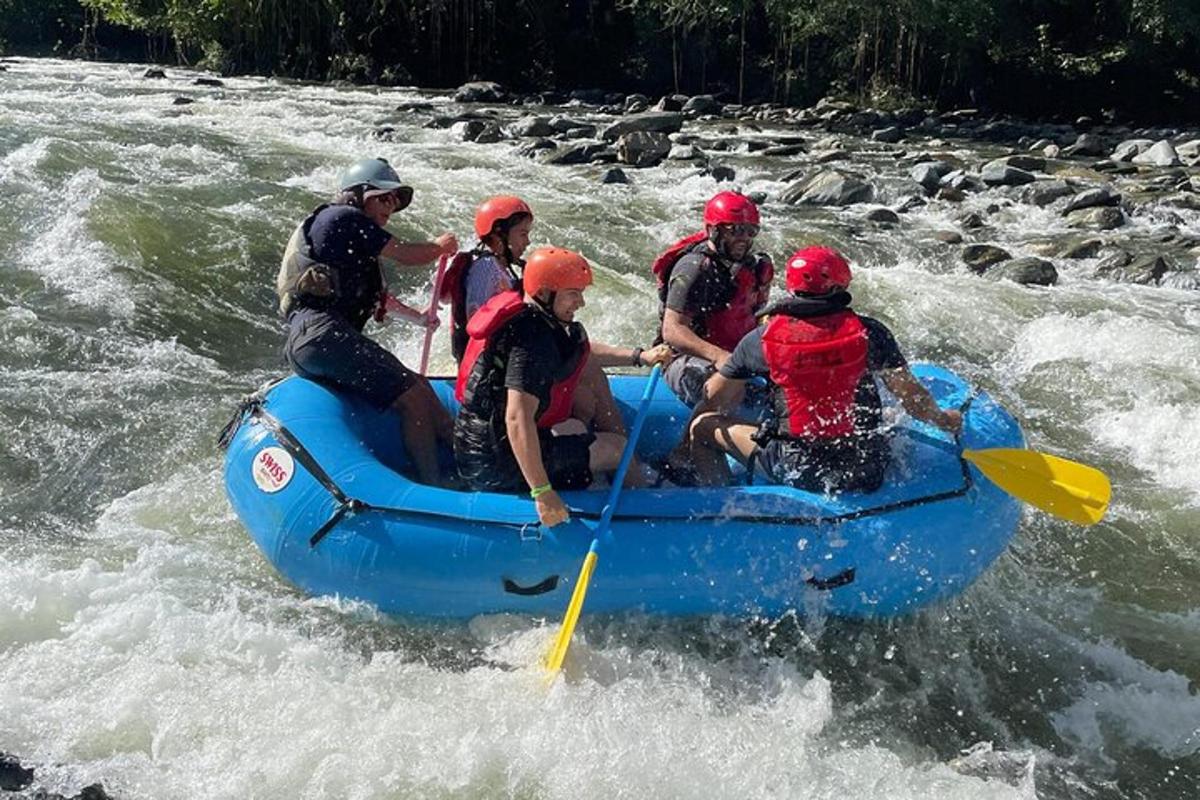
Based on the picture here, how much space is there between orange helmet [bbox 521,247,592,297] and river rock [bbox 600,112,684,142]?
470 inches

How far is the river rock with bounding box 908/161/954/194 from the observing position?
13.3m

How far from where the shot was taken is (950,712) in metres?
4.31

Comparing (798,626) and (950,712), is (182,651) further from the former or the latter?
(950,712)

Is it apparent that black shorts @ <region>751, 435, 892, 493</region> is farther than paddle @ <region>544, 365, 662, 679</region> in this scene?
Yes

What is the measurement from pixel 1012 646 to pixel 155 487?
152 inches

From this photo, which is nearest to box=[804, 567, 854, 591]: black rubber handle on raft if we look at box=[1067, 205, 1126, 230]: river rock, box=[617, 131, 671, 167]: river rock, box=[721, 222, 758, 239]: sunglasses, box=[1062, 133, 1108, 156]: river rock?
box=[721, 222, 758, 239]: sunglasses

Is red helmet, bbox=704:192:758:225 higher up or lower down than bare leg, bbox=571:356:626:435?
higher up

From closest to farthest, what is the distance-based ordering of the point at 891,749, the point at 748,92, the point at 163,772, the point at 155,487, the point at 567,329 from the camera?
the point at 163,772 → the point at 891,749 → the point at 567,329 → the point at 155,487 → the point at 748,92

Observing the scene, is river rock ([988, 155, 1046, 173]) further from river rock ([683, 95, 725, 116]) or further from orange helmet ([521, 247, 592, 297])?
orange helmet ([521, 247, 592, 297])

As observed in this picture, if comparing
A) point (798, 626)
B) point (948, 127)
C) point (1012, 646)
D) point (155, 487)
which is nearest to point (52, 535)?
point (155, 487)

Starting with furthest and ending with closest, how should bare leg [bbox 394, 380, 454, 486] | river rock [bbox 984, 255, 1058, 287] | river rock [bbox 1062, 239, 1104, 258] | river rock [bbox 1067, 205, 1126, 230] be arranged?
river rock [bbox 1067, 205, 1126, 230] < river rock [bbox 1062, 239, 1104, 258] < river rock [bbox 984, 255, 1058, 287] < bare leg [bbox 394, 380, 454, 486]

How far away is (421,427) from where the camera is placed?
5066mm

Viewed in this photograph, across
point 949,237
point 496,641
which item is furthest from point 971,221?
point 496,641

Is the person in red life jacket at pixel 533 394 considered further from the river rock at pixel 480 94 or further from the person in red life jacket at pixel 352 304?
the river rock at pixel 480 94
